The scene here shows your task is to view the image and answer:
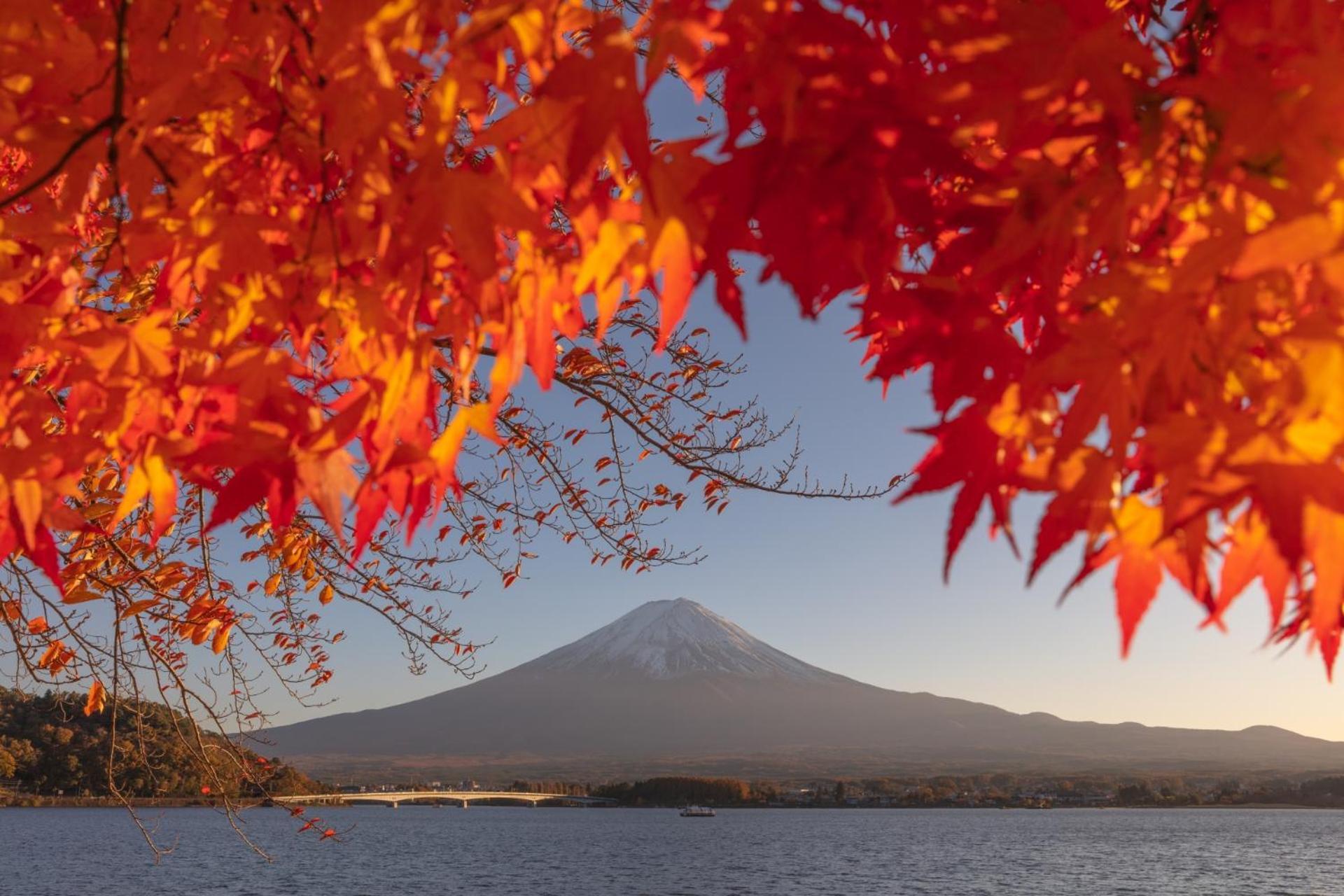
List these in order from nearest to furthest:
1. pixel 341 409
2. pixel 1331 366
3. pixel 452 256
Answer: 1. pixel 1331 366
2. pixel 341 409
3. pixel 452 256

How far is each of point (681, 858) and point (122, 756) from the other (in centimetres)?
8716

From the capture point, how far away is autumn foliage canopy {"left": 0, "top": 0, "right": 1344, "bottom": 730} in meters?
1.04

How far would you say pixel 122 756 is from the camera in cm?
511

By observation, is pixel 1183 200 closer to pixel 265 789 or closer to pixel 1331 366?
pixel 1331 366

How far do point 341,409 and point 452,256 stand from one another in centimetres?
35

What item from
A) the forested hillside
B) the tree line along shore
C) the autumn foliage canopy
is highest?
the autumn foliage canopy

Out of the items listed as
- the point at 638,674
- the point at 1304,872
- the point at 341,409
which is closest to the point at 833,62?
the point at 341,409

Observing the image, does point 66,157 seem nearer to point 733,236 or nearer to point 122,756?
point 733,236

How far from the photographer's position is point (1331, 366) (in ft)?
3.16

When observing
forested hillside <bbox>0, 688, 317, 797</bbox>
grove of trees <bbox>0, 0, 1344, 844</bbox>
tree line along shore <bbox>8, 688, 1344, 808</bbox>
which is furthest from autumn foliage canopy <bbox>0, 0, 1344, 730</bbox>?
tree line along shore <bbox>8, 688, 1344, 808</bbox>

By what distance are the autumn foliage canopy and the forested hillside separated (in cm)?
404

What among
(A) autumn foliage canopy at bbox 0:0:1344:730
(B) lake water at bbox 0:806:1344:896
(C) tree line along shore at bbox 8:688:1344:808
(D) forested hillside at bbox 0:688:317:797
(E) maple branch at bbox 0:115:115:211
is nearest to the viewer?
(A) autumn foliage canopy at bbox 0:0:1344:730

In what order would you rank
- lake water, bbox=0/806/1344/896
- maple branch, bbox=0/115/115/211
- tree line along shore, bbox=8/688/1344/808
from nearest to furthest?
maple branch, bbox=0/115/115/211 < lake water, bbox=0/806/1344/896 < tree line along shore, bbox=8/688/1344/808

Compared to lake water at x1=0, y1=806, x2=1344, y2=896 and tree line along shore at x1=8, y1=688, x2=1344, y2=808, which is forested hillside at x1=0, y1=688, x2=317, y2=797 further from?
lake water at x1=0, y1=806, x2=1344, y2=896
